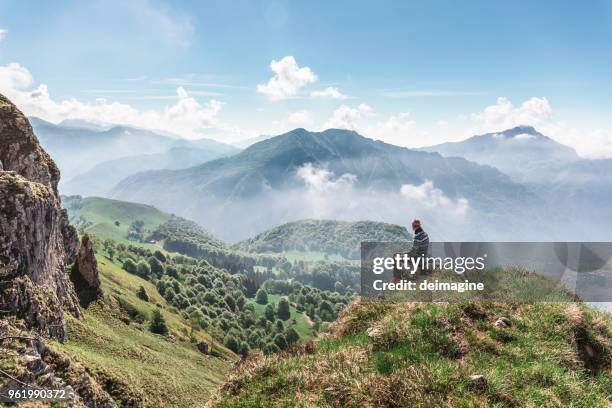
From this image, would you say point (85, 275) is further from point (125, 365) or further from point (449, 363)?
point (449, 363)

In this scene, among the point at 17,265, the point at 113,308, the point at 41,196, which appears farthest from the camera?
the point at 113,308

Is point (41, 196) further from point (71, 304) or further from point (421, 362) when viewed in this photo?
point (421, 362)

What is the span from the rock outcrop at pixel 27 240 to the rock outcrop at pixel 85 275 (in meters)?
16.6

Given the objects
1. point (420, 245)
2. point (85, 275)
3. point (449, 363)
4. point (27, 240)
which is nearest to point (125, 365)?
point (27, 240)

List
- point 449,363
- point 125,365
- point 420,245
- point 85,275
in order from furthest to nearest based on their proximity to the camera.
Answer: point 85,275
point 125,365
point 420,245
point 449,363

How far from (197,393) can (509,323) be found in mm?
53690

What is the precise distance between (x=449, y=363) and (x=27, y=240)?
3586 cm

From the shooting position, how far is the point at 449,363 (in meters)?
11.5

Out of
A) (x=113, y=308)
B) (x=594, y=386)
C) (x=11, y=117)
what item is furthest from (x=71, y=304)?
(x=594, y=386)

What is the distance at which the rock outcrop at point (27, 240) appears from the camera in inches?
1183

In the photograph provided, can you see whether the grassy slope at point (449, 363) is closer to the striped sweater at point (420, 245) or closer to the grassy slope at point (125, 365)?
the striped sweater at point (420, 245)

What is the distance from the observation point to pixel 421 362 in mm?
11625

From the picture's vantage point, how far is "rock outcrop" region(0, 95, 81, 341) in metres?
30.0

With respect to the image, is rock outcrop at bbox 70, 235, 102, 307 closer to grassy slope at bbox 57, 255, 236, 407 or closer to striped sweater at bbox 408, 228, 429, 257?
grassy slope at bbox 57, 255, 236, 407
